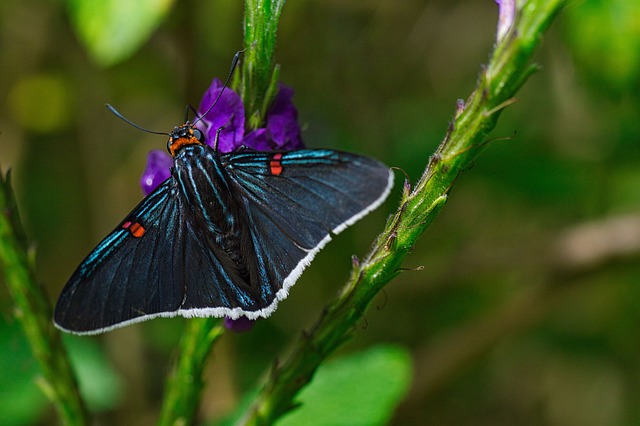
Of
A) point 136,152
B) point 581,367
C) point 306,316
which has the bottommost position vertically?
point 581,367

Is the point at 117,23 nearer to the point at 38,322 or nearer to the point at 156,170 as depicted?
the point at 156,170

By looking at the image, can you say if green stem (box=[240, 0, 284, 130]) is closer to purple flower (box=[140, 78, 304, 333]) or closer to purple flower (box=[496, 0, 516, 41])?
purple flower (box=[140, 78, 304, 333])

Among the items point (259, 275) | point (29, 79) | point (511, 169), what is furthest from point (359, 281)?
point (29, 79)

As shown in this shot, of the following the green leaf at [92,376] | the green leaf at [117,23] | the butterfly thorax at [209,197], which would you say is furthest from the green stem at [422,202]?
the green leaf at [92,376]

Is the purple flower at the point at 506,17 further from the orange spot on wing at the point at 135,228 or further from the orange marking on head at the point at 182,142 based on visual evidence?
the orange spot on wing at the point at 135,228

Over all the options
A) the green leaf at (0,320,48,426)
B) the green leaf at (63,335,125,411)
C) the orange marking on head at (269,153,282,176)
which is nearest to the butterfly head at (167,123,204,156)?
the orange marking on head at (269,153,282,176)

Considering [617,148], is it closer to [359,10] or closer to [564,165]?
[564,165]
